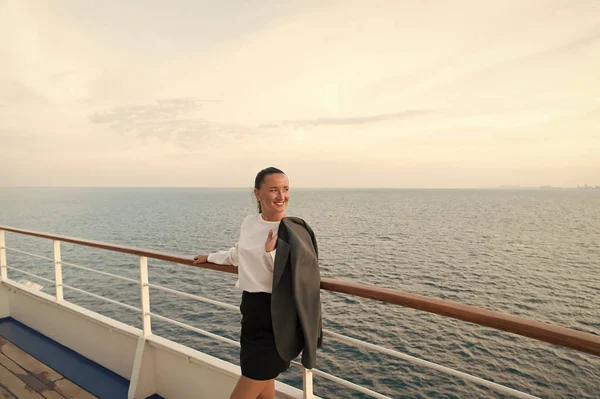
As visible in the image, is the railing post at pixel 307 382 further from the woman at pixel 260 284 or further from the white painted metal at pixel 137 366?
the white painted metal at pixel 137 366

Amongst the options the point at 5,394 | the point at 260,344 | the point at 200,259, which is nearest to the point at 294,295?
the point at 260,344

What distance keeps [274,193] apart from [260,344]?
59 cm

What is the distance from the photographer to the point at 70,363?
2.67 metres

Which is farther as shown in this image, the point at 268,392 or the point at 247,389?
the point at 268,392

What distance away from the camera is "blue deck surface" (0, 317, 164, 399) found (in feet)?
7.71

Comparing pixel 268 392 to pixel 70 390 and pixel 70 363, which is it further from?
pixel 70 363

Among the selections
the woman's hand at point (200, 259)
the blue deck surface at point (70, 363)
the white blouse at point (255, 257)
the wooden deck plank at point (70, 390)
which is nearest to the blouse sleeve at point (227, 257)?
the woman's hand at point (200, 259)

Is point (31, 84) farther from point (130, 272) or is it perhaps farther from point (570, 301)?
point (570, 301)

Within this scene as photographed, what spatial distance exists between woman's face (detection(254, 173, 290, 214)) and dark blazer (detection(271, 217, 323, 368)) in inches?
3.6

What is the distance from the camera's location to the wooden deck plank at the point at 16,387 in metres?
2.28

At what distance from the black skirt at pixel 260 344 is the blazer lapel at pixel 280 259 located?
14 cm

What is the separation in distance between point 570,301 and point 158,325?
16.6m

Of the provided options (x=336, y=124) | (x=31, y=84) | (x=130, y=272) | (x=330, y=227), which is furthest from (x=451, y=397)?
(x=336, y=124)

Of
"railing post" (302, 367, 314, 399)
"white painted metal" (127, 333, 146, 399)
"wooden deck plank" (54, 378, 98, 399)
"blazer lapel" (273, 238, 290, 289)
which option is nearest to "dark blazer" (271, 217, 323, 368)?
"blazer lapel" (273, 238, 290, 289)
